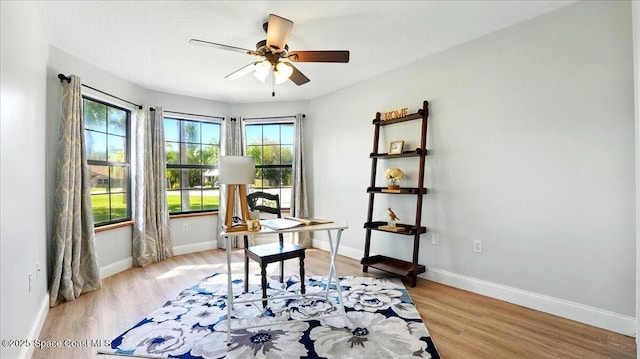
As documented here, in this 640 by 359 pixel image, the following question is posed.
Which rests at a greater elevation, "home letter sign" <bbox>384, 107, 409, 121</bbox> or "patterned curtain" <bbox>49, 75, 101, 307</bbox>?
"home letter sign" <bbox>384, 107, 409, 121</bbox>

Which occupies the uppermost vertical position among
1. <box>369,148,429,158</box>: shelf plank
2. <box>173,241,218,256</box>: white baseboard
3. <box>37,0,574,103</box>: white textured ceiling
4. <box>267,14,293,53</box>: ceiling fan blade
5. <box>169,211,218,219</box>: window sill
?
<box>37,0,574,103</box>: white textured ceiling

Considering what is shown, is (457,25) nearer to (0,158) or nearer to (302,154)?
(302,154)

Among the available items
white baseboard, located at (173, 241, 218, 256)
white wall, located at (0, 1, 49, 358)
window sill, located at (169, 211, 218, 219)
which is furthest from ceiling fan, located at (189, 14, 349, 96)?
white baseboard, located at (173, 241, 218, 256)

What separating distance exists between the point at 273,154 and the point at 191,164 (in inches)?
52.0

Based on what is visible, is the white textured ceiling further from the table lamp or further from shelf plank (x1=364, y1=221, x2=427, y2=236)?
shelf plank (x1=364, y1=221, x2=427, y2=236)

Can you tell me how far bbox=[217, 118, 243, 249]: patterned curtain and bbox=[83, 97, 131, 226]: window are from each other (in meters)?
1.28

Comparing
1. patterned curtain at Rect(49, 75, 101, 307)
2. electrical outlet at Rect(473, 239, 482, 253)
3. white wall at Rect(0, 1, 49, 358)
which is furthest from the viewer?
electrical outlet at Rect(473, 239, 482, 253)

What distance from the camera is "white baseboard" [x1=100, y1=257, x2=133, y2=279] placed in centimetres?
365

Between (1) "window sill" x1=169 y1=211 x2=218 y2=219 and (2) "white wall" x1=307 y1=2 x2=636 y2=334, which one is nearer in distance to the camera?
(2) "white wall" x1=307 y1=2 x2=636 y2=334

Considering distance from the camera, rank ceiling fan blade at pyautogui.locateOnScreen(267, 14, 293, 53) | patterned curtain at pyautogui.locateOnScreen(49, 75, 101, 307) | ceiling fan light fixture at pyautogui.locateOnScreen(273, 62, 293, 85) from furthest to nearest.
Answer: patterned curtain at pyautogui.locateOnScreen(49, 75, 101, 307) < ceiling fan light fixture at pyautogui.locateOnScreen(273, 62, 293, 85) < ceiling fan blade at pyautogui.locateOnScreen(267, 14, 293, 53)

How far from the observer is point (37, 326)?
228 centimetres

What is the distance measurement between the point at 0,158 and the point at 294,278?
8.74ft

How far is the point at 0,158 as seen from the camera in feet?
5.00

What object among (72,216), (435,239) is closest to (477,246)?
(435,239)
